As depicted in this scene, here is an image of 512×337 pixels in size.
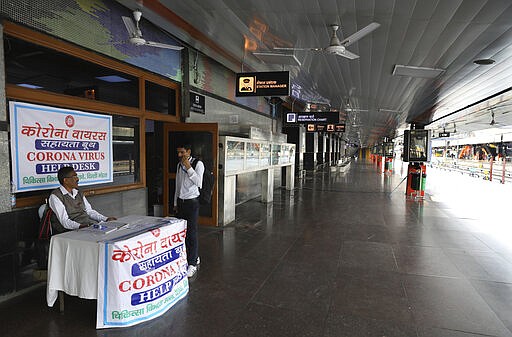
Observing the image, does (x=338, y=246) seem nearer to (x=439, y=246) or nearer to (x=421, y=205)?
(x=439, y=246)

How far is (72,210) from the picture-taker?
10.6 ft

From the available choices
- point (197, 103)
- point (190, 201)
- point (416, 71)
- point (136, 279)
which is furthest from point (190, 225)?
point (416, 71)

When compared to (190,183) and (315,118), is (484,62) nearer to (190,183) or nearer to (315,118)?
(190,183)

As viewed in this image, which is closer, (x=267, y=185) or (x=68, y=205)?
(x=68, y=205)

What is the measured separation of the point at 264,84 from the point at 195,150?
2.06m

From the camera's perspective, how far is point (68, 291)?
9.03 ft

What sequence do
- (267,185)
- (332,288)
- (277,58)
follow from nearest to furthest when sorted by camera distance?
(332,288) < (277,58) < (267,185)

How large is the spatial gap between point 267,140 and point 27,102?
241 inches

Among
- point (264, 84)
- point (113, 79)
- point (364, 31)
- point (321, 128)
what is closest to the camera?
point (364, 31)

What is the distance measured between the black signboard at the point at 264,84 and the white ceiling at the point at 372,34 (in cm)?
53

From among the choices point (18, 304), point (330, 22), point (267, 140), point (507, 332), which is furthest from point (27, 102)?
point (267, 140)

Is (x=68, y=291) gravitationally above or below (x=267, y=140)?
below

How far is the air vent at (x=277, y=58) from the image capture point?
656 cm

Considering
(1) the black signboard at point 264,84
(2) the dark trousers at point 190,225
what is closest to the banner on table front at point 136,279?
(2) the dark trousers at point 190,225
